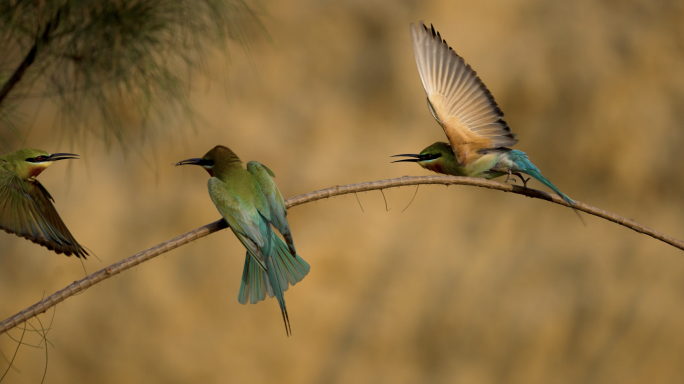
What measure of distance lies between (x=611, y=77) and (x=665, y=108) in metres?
0.20

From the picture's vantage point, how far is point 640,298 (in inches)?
65.6

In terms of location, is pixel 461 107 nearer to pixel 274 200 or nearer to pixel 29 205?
pixel 274 200

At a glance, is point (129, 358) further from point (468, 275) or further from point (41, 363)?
point (468, 275)

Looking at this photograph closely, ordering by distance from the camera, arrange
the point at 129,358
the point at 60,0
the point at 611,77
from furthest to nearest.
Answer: the point at 611,77 < the point at 129,358 < the point at 60,0

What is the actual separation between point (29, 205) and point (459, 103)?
513mm

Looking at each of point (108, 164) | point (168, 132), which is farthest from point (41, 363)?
point (168, 132)

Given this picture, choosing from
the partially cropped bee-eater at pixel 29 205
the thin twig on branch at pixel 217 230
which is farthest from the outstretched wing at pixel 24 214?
the thin twig on branch at pixel 217 230

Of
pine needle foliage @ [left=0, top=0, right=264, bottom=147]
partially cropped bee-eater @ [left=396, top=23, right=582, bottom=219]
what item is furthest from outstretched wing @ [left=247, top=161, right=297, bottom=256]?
pine needle foliage @ [left=0, top=0, right=264, bottom=147]

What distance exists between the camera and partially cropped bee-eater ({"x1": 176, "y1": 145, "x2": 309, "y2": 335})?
0.59 metres

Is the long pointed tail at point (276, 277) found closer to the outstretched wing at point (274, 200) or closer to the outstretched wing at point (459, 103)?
the outstretched wing at point (274, 200)

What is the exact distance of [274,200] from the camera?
2.02 ft

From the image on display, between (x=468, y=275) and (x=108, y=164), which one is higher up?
(x=108, y=164)

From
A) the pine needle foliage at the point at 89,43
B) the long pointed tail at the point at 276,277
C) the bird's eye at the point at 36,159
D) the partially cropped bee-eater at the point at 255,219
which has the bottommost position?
the long pointed tail at the point at 276,277

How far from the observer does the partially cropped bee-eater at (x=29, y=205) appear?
560mm
